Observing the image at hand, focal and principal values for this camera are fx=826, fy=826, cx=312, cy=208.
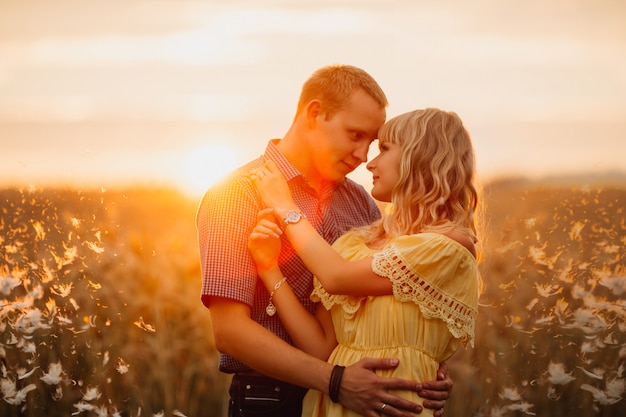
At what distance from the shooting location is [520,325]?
520 centimetres

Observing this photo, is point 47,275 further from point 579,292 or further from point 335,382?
point 579,292

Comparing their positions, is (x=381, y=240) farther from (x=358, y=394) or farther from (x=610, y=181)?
(x=610, y=181)

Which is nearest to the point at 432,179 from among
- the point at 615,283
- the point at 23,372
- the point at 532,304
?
the point at 532,304

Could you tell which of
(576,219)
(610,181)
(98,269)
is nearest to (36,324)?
(98,269)

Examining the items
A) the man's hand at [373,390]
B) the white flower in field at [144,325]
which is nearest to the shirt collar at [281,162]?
the man's hand at [373,390]

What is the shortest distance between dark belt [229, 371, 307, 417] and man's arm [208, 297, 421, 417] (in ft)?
0.82

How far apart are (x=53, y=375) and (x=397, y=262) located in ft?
9.47

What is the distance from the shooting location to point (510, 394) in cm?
509

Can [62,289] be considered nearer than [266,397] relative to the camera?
No

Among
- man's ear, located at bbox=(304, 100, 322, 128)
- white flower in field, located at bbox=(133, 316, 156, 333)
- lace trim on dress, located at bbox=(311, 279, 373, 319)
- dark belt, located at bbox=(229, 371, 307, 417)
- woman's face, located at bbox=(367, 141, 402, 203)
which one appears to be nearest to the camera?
lace trim on dress, located at bbox=(311, 279, 373, 319)

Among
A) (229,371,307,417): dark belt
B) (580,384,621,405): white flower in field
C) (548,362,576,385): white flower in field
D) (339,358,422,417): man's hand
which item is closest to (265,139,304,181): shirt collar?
(229,371,307,417): dark belt

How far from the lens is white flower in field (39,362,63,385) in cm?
515

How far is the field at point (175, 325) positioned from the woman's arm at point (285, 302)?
5.85 ft

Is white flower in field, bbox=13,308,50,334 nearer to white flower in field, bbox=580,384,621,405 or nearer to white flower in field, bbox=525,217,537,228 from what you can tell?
white flower in field, bbox=525,217,537,228
